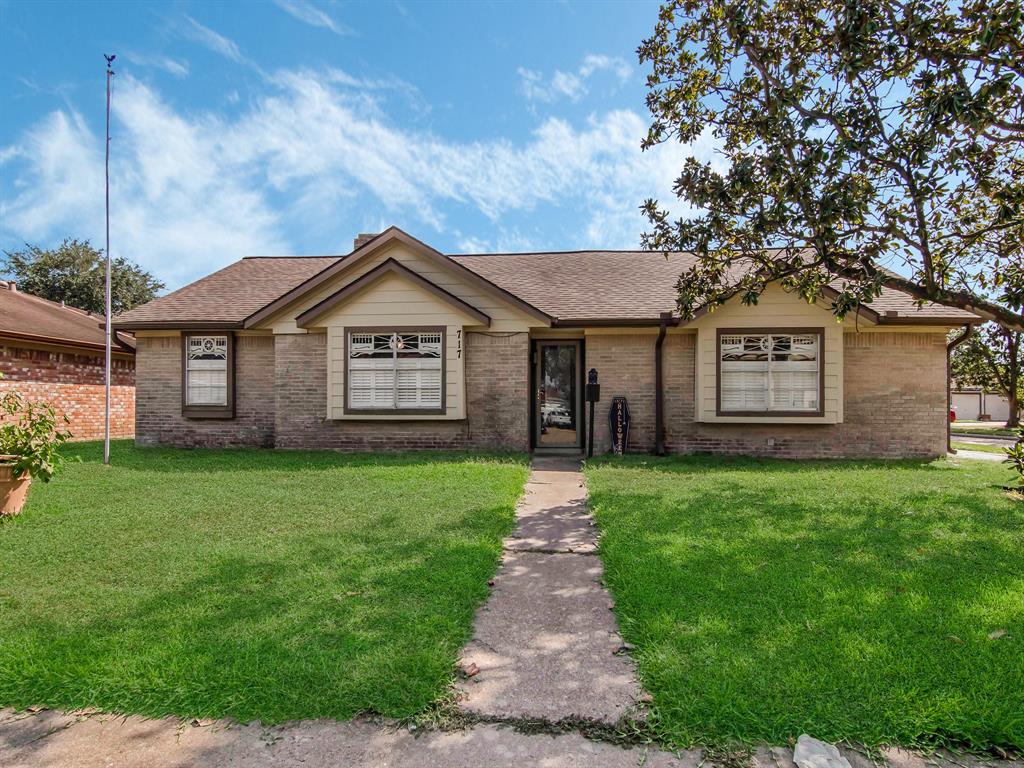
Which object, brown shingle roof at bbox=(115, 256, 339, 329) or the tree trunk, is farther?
the tree trunk

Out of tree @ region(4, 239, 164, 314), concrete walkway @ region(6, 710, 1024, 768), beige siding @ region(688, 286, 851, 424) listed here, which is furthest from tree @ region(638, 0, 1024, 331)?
tree @ region(4, 239, 164, 314)

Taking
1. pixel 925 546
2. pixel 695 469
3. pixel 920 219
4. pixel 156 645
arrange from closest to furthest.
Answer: pixel 156 645 → pixel 925 546 → pixel 920 219 → pixel 695 469

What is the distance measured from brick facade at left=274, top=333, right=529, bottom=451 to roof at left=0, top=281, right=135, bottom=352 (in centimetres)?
496

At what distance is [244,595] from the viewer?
3.57 meters

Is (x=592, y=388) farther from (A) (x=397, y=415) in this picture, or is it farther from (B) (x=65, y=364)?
(B) (x=65, y=364)

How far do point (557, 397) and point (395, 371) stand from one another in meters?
3.71

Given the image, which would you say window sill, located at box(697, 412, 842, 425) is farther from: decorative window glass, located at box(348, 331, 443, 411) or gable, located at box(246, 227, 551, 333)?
decorative window glass, located at box(348, 331, 443, 411)

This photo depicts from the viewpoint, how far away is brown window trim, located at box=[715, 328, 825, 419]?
33.5ft

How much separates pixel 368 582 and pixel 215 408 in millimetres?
9707

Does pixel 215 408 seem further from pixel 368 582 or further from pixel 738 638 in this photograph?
pixel 738 638

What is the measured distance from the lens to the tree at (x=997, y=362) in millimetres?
29469

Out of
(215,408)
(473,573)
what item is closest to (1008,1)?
(473,573)

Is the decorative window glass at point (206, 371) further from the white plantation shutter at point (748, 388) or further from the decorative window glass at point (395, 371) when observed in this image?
the white plantation shutter at point (748, 388)

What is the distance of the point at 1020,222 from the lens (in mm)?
6488
